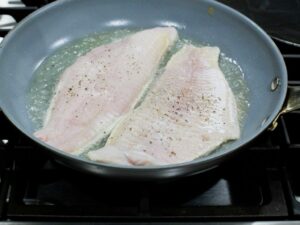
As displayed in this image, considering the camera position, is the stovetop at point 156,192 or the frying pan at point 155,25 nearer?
the stovetop at point 156,192

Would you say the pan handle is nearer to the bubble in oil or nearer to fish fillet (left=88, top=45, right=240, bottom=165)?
fish fillet (left=88, top=45, right=240, bottom=165)

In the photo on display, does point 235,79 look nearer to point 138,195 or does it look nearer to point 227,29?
point 227,29

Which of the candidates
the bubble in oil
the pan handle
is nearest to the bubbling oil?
the bubble in oil

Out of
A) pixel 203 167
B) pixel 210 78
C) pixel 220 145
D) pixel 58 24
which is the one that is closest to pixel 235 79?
pixel 210 78

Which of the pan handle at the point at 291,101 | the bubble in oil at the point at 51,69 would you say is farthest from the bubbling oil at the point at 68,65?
the pan handle at the point at 291,101

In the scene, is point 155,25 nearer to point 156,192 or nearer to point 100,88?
point 100,88

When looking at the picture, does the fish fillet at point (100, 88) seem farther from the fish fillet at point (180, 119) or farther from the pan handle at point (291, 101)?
the pan handle at point (291, 101)
